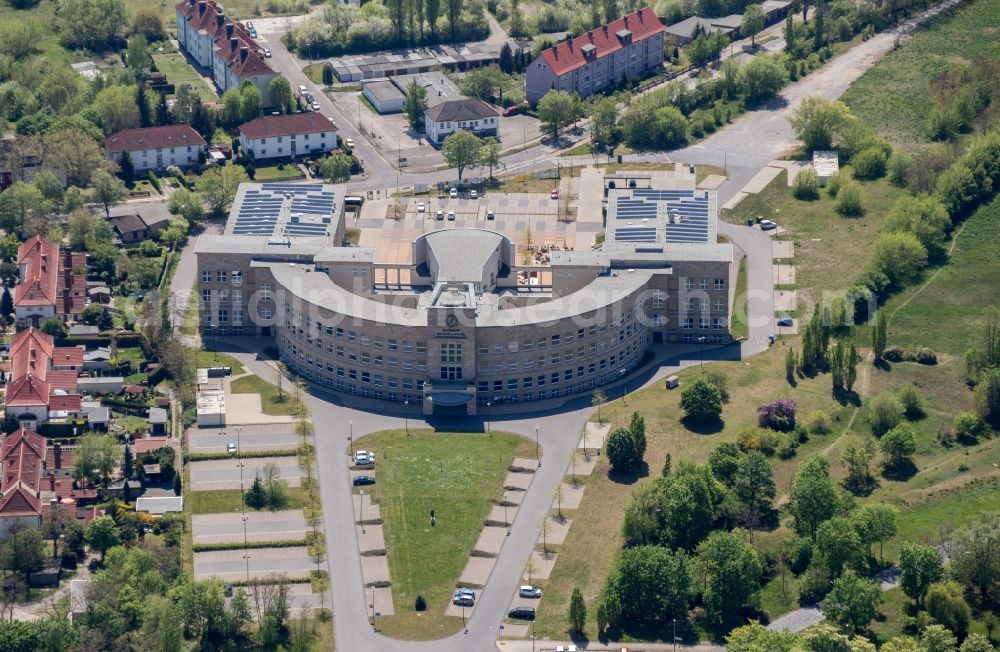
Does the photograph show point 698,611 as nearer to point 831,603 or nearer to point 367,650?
point 831,603

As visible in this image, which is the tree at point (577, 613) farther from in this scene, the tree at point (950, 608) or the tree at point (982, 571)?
the tree at point (982, 571)

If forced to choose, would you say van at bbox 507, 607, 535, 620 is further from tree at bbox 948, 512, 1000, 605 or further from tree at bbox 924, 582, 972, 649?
tree at bbox 948, 512, 1000, 605

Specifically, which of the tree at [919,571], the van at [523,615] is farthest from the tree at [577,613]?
the tree at [919,571]

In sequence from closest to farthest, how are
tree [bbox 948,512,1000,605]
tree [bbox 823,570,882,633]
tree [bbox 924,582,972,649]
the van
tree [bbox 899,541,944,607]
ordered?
1. tree [bbox 823,570,882,633]
2. tree [bbox 924,582,972,649]
3. tree [bbox 899,541,944,607]
4. tree [bbox 948,512,1000,605]
5. the van

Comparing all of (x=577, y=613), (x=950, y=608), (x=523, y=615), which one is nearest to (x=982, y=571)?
(x=950, y=608)

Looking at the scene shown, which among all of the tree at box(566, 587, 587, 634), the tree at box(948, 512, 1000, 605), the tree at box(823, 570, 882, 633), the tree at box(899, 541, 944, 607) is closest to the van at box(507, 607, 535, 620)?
the tree at box(566, 587, 587, 634)

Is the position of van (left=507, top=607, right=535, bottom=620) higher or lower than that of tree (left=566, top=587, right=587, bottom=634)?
lower

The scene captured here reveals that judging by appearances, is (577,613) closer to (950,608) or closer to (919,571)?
(919,571)
